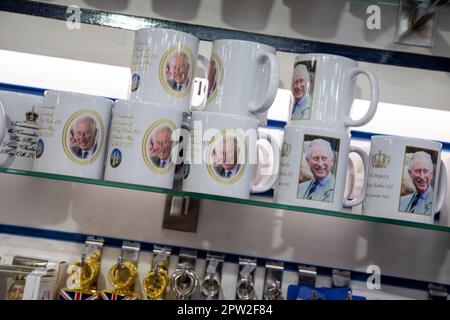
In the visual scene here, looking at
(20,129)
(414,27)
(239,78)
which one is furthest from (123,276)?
(414,27)

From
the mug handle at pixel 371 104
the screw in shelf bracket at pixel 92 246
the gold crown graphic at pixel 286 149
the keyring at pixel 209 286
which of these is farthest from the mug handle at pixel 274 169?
the screw in shelf bracket at pixel 92 246

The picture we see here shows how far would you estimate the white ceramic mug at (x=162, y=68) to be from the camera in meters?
1.16

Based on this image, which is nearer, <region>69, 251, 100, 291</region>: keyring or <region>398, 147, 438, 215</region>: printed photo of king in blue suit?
<region>398, 147, 438, 215</region>: printed photo of king in blue suit

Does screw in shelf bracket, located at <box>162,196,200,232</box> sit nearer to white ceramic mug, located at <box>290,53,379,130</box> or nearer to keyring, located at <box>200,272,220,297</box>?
keyring, located at <box>200,272,220,297</box>

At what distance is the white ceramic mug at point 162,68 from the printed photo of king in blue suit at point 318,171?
21 cm

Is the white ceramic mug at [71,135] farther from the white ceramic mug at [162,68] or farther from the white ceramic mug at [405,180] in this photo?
the white ceramic mug at [405,180]

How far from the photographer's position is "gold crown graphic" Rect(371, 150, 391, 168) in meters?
1.19

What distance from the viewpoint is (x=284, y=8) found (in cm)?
141

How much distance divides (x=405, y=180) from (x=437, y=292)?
0.28 m

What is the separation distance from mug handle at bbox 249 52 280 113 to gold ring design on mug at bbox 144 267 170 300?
349mm

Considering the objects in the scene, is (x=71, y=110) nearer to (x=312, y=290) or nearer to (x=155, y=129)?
(x=155, y=129)

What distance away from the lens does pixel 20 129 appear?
123 cm

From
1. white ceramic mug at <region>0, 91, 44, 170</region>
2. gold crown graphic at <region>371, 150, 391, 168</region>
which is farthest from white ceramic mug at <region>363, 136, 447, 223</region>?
white ceramic mug at <region>0, 91, 44, 170</region>
